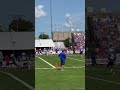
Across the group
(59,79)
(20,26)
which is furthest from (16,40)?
(59,79)

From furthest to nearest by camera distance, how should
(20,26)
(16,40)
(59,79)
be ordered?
(20,26)
(16,40)
(59,79)

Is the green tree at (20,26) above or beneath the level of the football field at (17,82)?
above

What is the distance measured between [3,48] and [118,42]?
18.3 meters

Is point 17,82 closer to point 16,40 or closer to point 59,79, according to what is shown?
point 59,79

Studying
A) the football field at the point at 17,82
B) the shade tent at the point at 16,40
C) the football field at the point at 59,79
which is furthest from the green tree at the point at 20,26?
the football field at the point at 17,82

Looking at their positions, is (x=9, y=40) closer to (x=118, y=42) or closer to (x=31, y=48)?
(x=31, y=48)

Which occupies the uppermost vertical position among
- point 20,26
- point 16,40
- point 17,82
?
point 20,26

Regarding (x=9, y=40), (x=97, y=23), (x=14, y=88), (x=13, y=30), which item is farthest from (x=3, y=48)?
(x=14, y=88)

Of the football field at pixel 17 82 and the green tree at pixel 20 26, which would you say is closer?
the football field at pixel 17 82

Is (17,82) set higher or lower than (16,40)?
lower

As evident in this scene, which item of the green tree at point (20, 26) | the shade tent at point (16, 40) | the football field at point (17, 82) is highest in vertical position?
the green tree at point (20, 26)

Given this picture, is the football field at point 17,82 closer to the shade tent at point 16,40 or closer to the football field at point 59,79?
the football field at point 59,79

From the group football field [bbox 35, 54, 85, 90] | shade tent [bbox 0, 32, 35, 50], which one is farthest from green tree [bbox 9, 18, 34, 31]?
football field [bbox 35, 54, 85, 90]

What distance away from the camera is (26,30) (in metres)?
55.1
